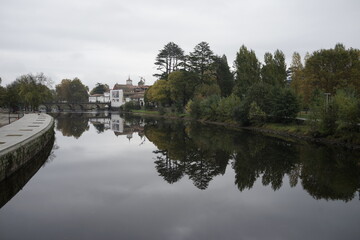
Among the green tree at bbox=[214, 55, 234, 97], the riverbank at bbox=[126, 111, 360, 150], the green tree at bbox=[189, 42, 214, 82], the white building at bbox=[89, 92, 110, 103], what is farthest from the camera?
the white building at bbox=[89, 92, 110, 103]

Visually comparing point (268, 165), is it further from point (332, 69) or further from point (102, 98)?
point (102, 98)

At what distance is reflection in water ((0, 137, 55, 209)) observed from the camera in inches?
518

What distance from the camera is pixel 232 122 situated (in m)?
47.8

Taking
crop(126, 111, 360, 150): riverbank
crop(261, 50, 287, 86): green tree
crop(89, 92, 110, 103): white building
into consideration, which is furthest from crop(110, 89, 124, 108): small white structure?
crop(126, 111, 360, 150): riverbank

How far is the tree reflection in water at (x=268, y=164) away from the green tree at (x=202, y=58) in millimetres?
36823

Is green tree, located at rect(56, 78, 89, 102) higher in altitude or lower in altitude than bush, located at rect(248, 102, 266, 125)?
higher

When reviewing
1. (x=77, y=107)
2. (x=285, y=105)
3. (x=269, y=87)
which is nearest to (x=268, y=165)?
(x=285, y=105)

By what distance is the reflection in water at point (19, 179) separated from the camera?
13150 mm

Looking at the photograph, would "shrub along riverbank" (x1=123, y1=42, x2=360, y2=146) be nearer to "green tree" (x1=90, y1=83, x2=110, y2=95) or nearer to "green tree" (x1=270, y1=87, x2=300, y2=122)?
"green tree" (x1=270, y1=87, x2=300, y2=122)

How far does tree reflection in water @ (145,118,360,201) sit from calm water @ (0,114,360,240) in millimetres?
60

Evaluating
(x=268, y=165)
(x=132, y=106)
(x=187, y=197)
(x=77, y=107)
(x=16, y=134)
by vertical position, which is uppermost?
(x=132, y=106)

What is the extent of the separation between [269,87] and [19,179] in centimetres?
3424

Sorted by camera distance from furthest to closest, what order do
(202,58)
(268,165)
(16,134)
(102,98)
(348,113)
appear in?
(102,98)
(202,58)
(348,113)
(16,134)
(268,165)

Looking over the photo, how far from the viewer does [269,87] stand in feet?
137
